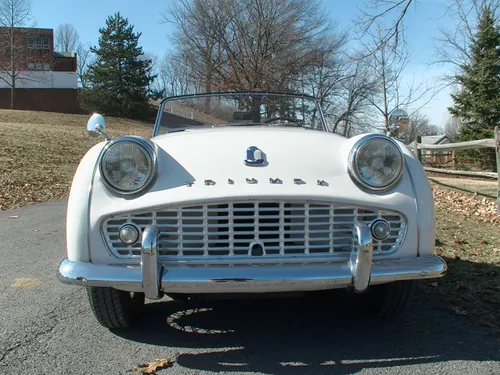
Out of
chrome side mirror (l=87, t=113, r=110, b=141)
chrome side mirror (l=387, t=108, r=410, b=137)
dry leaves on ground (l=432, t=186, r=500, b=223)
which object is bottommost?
dry leaves on ground (l=432, t=186, r=500, b=223)

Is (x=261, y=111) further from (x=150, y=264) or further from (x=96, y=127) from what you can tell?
(x=150, y=264)

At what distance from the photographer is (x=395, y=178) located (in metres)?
2.64

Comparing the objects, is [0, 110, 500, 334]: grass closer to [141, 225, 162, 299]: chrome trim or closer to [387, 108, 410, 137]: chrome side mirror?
[387, 108, 410, 137]: chrome side mirror

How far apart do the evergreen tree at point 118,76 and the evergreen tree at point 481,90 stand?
23.8 meters

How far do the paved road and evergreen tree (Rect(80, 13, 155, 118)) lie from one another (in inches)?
1440

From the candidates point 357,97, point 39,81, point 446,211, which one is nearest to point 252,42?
point 357,97

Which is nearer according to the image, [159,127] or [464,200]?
[159,127]

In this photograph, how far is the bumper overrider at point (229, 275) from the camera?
2.31 meters

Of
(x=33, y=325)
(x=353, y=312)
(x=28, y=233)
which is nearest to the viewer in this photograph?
(x=33, y=325)

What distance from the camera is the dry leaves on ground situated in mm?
6980

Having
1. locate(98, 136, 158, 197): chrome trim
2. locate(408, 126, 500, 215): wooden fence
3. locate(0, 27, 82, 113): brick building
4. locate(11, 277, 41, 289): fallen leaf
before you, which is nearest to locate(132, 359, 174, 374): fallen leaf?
locate(98, 136, 158, 197): chrome trim

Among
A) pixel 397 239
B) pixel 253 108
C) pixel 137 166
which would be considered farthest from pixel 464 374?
pixel 253 108

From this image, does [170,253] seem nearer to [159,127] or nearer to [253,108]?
[159,127]

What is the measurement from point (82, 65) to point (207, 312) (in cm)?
6960
